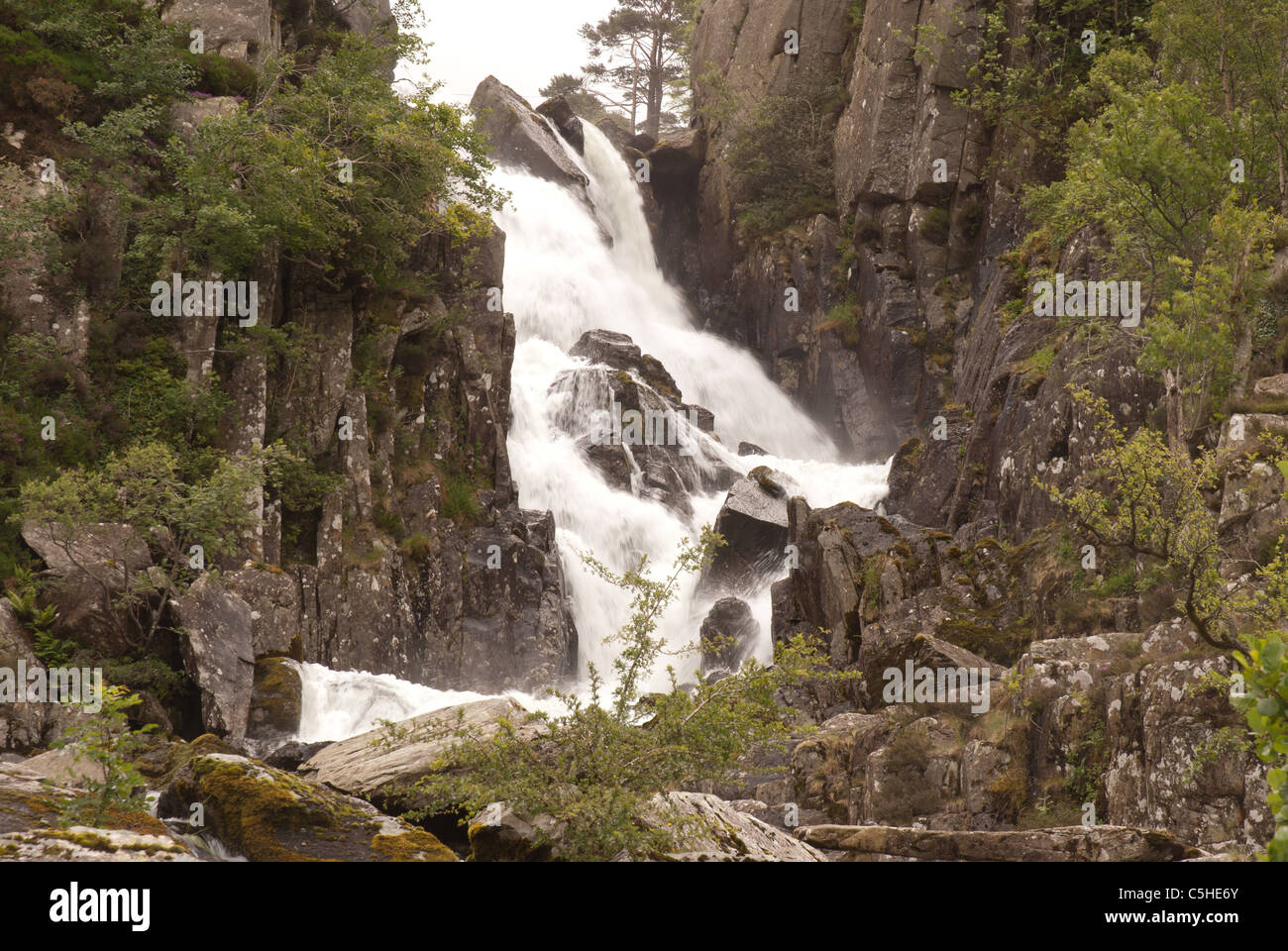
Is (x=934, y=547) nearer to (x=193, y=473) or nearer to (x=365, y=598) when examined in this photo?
(x=365, y=598)

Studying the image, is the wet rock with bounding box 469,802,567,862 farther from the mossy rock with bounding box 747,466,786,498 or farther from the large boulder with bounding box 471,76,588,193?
the large boulder with bounding box 471,76,588,193

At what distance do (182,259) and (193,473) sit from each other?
235 inches

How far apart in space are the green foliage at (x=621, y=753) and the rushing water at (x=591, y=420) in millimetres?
12415

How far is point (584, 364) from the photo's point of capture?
38938 millimetres

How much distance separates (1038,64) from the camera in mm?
34969

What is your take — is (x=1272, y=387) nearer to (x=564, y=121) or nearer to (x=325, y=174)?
(x=325, y=174)

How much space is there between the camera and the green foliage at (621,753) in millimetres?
8102

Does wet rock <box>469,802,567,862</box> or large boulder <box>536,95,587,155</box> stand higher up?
large boulder <box>536,95,587,155</box>

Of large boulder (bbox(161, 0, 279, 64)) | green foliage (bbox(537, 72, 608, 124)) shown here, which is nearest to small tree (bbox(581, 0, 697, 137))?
green foliage (bbox(537, 72, 608, 124))

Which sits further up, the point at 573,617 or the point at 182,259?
the point at 182,259

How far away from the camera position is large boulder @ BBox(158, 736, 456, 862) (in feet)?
29.8

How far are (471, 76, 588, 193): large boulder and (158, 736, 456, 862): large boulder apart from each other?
43148 mm

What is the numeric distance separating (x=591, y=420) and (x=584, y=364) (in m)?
3.62
